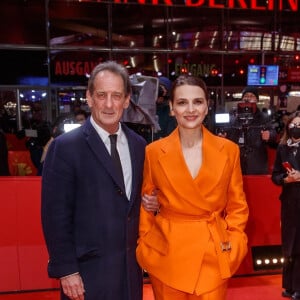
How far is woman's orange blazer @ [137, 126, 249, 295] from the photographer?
224cm

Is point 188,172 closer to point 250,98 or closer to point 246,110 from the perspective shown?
point 246,110

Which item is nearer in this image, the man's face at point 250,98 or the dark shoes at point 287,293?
the dark shoes at point 287,293

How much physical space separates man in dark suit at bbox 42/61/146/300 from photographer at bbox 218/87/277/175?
3.88 metres

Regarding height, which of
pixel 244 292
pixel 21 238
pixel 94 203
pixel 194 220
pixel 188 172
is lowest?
pixel 244 292

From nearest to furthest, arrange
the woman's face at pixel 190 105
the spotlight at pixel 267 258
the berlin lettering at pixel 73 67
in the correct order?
the woman's face at pixel 190 105, the spotlight at pixel 267 258, the berlin lettering at pixel 73 67

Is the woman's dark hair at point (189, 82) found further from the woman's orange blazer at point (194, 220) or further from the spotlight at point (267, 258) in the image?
the spotlight at point (267, 258)

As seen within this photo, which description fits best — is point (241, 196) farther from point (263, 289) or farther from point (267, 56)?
A: point (267, 56)

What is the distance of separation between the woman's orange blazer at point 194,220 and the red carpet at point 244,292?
2109 millimetres

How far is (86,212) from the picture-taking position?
221 cm

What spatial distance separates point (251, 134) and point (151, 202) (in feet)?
12.8

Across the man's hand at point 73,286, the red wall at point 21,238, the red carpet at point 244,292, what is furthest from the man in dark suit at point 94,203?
the red wall at point 21,238

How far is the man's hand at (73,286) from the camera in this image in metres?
2.19

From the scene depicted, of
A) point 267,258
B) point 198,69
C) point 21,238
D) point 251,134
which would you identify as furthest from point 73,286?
point 198,69

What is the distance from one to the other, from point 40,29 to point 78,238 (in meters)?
12.2
